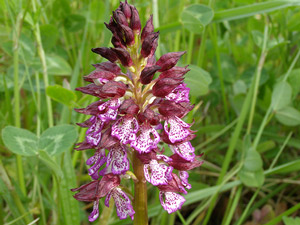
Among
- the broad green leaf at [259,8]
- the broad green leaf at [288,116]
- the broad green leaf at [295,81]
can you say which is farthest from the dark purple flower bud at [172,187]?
the broad green leaf at [295,81]

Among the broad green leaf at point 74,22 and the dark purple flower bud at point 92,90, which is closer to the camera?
the dark purple flower bud at point 92,90

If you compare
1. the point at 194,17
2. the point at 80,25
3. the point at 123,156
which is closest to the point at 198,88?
the point at 194,17

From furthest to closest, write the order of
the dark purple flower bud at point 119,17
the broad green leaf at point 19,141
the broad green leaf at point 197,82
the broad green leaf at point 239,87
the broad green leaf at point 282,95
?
the broad green leaf at point 239,87, the broad green leaf at point 282,95, the broad green leaf at point 197,82, the broad green leaf at point 19,141, the dark purple flower bud at point 119,17

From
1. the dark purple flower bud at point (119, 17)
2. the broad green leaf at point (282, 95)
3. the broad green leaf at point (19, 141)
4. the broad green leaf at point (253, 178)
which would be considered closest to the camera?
the dark purple flower bud at point (119, 17)

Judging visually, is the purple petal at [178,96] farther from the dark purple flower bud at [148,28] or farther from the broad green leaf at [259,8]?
the broad green leaf at [259,8]

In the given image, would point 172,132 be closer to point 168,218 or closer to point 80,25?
point 168,218
